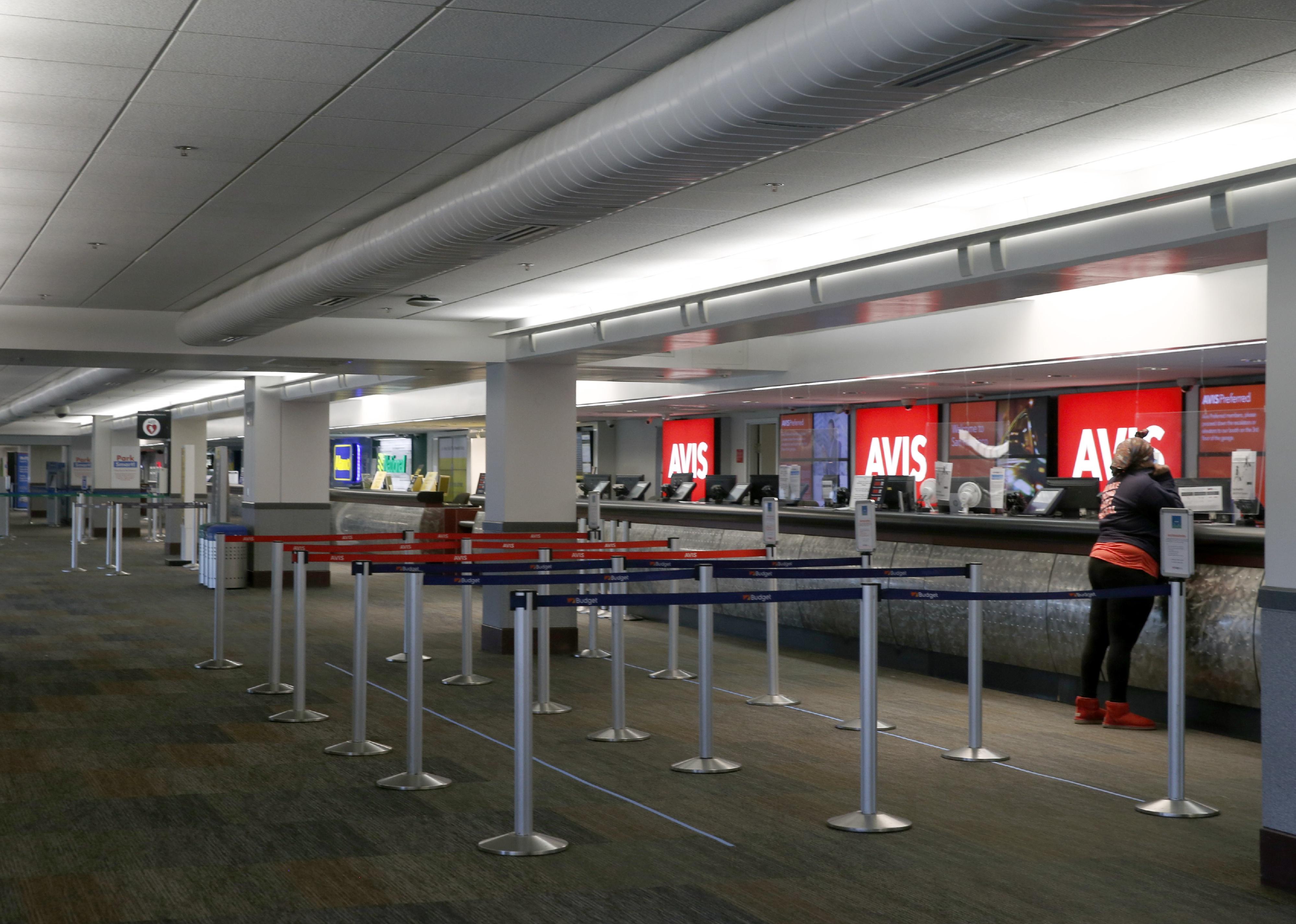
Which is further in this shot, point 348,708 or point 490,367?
point 490,367

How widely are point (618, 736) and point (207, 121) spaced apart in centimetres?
369

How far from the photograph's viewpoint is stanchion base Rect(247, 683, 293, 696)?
7980 millimetres

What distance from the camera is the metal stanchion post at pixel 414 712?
548 centimetres

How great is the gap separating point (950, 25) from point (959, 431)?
8.35 m

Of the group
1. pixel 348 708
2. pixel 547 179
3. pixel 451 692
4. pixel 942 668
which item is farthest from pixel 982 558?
pixel 547 179

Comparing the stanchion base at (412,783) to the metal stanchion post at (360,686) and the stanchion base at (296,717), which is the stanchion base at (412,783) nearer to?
the metal stanchion post at (360,686)

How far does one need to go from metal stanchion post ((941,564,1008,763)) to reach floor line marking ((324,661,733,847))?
5.90ft

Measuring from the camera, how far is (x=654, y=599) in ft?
17.9

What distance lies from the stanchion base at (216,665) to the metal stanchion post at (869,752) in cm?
555

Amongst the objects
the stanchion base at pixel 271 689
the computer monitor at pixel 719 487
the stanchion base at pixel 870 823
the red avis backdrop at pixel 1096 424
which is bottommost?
the stanchion base at pixel 271 689

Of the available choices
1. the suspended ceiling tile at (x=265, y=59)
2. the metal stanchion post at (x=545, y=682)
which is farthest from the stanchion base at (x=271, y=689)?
the suspended ceiling tile at (x=265, y=59)

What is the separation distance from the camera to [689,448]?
80.0 feet

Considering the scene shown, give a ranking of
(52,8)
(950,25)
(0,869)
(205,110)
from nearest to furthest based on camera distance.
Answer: (950,25) < (52,8) < (0,869) < (205,110)

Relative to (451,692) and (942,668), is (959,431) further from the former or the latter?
(451,692)
